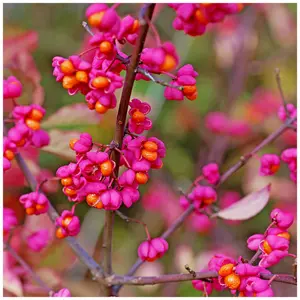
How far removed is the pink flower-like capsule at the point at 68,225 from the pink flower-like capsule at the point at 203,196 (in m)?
0.23

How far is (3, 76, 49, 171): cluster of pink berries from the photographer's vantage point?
34.3 inches

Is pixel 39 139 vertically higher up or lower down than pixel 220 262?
higher up

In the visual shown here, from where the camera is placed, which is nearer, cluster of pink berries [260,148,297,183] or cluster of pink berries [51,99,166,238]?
cluster of pink berries [51,99,166,238]

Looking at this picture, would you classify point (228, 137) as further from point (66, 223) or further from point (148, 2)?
point (148, 2)

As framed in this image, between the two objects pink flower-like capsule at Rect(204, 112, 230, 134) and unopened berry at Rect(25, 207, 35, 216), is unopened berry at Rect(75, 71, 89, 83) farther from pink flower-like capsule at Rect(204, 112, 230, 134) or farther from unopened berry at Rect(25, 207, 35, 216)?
pink flower-like capsule at Rect(204, 112, 230, 134)

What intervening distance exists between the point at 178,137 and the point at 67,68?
1.34 metres

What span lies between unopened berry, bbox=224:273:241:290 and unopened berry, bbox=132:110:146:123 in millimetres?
234

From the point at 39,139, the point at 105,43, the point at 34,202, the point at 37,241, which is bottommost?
the point at 37,241

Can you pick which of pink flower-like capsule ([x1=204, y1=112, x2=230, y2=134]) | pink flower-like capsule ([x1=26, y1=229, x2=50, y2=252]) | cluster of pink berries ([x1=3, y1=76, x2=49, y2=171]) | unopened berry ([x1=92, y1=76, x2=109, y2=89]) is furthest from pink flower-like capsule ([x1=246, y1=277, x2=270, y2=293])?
pink flower-like capsule ([x1=204, y1=112, x2=230, y2=134])

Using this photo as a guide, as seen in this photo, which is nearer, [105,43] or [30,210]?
[105,43]

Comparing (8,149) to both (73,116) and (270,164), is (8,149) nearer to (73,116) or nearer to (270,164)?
(73,116)

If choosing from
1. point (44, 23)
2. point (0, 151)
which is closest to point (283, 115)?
point (0, 151)

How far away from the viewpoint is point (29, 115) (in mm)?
921

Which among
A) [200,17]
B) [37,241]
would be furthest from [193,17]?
[37,241]
